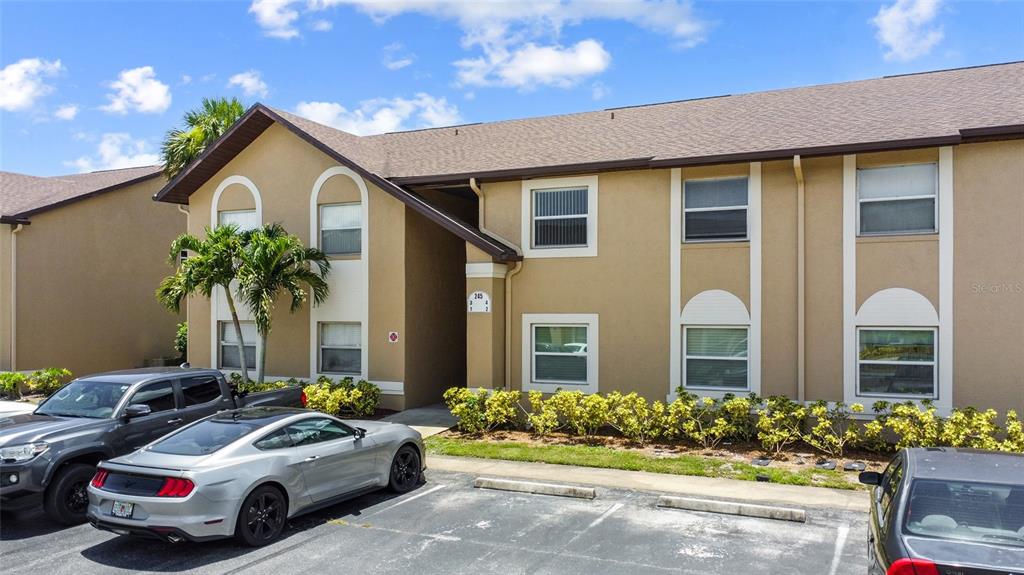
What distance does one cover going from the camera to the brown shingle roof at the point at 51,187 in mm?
20844

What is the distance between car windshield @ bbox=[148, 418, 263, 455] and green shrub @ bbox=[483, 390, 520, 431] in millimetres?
5915

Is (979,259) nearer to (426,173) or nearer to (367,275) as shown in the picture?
(426,173)

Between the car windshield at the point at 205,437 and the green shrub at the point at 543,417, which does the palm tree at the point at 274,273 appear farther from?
the car windshield at the point at 205,437

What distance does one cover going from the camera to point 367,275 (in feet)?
53.3

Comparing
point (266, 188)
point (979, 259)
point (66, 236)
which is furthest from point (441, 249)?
point (66, 236)

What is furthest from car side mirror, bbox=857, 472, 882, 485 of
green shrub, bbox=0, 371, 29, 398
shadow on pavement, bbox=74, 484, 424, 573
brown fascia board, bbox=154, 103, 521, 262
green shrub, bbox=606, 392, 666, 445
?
green shrub, bbox=0, 371, 29, 398

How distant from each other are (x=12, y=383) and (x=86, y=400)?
11.1 m

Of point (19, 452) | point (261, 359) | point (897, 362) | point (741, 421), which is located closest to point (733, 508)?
point (741, 421)

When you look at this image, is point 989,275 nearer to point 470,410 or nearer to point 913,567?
point 470,410

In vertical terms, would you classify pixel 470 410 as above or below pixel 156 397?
below

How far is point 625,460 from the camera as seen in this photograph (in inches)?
451

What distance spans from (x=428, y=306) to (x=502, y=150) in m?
3.89

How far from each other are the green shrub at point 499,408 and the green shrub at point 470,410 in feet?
0.26

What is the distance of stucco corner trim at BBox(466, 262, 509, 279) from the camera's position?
14.6 meters
